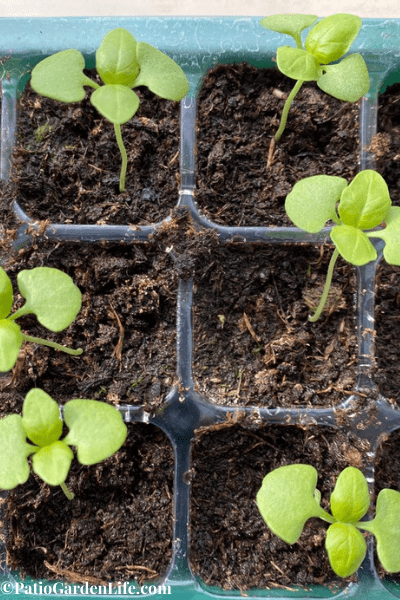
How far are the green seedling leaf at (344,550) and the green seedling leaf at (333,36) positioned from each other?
2.39ft

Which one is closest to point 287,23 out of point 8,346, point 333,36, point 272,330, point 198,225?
point 333,36

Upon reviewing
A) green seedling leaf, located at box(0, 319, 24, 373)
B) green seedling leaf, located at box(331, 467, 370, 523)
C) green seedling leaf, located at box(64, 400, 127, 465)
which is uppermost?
green seedling leaf, located at box(0, 319, 24, 373)

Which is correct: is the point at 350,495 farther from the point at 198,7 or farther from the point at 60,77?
the point at 198,7

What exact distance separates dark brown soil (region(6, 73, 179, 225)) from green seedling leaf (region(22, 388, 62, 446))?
1.25 ft

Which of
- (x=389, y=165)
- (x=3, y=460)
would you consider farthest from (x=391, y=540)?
(x=389, y=165)

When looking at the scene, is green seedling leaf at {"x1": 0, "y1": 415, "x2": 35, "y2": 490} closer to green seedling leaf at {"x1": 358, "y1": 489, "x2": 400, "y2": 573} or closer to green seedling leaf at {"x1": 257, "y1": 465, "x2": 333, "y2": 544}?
green seedling leaf at {"x1": 257, "y1": 465, "x2": 333, "y2": 544}

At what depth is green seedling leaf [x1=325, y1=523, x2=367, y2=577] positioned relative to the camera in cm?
74

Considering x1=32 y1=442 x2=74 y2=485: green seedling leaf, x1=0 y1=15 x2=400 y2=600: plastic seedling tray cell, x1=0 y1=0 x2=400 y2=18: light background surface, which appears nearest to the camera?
x1=32 y1=442 x2=74 y2=485: green seedling leaf

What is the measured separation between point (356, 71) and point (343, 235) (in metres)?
0.28

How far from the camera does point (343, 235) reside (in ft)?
2.52

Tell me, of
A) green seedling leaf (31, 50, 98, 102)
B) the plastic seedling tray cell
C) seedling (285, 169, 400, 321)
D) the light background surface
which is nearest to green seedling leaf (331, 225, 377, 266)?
seedling (285, 169, 400, 321)

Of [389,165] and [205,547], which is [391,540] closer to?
[205,547]

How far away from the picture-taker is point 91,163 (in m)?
1.01

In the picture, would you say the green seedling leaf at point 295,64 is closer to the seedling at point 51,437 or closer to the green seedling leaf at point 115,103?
the green seedling leaf at point 115,103
